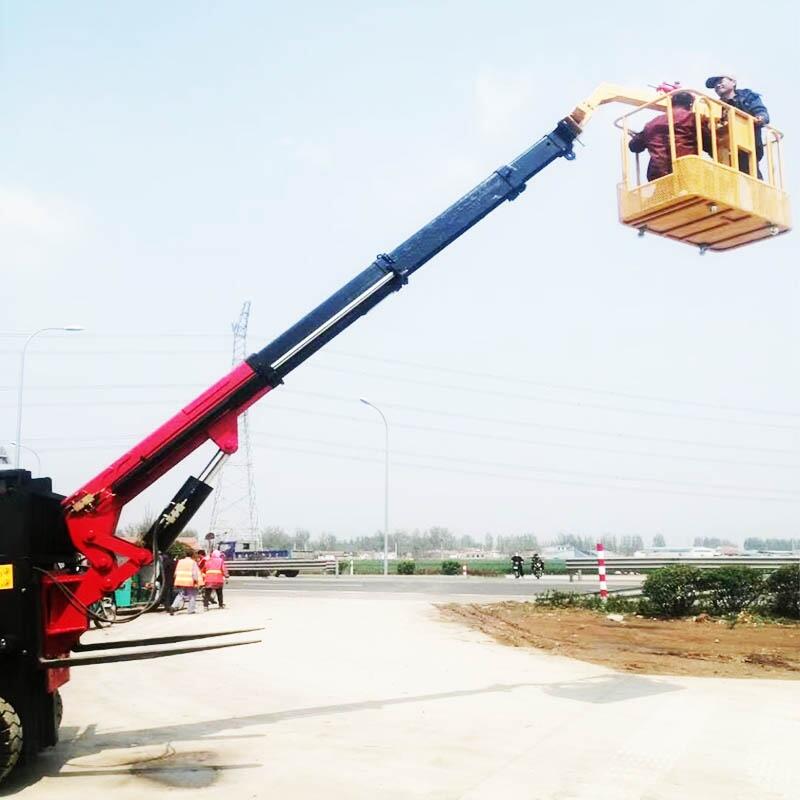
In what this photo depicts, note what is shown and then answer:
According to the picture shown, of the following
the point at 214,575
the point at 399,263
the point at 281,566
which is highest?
the point at 399,263

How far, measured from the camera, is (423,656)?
12.8 metres

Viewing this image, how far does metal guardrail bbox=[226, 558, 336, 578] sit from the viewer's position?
46.7m

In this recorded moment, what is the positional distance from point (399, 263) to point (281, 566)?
39523 millimetres

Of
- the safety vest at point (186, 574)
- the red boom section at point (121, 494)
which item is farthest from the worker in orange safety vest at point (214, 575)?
the red boom section at point (121, 494)

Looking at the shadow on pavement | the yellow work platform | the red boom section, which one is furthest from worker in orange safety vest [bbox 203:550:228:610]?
the yellow work platform

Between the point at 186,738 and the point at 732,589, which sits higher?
the point at 732,589

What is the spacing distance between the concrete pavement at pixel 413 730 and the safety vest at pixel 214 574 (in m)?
7.91

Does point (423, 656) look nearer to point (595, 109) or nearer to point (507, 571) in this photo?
point (595, 109)

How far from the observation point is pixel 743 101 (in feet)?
30.8

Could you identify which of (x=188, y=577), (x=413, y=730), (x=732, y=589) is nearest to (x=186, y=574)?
(x=188, y=577)

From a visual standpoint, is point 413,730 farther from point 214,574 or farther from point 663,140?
point 214,574

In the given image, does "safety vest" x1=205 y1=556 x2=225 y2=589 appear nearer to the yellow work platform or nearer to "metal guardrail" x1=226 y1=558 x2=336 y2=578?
the yellow work platform

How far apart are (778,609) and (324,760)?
12.7 meters

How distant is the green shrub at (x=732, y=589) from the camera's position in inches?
687
